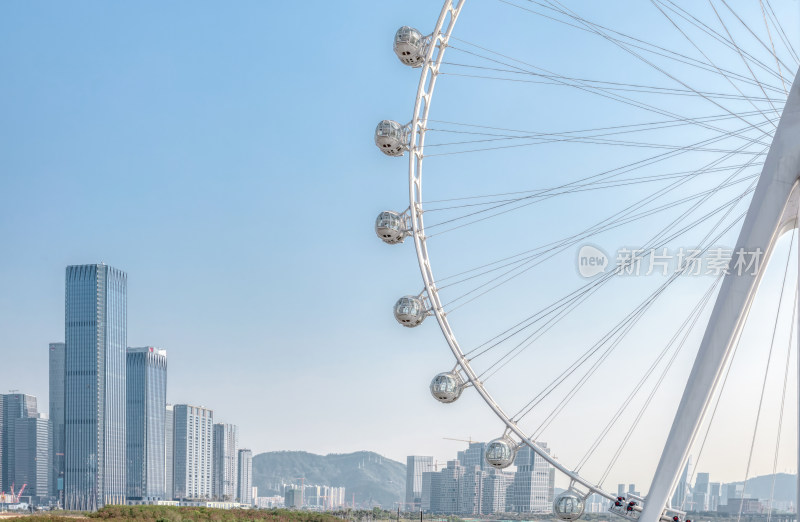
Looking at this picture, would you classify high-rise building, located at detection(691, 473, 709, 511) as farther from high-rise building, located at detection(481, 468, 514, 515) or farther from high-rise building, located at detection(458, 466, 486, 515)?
high-rise building, located at detection(458, 466, 486, 515)

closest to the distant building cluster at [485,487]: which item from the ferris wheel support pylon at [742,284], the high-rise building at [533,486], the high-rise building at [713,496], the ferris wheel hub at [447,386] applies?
the high-rise building at [533,486]

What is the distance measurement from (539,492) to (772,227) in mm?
124215

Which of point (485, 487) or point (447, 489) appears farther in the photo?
point (447, 489)

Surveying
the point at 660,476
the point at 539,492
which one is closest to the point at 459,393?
the point at 660,476

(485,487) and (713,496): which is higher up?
(713,496)

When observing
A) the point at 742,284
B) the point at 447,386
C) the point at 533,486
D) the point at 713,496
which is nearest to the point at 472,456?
the point at 533,486

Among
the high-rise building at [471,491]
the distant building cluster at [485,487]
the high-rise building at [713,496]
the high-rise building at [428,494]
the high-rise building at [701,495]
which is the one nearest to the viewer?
the high-rise building at [713,496]

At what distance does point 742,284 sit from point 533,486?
12205cm

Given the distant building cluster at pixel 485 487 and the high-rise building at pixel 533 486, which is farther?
the distant building cluster at pixel 485 487

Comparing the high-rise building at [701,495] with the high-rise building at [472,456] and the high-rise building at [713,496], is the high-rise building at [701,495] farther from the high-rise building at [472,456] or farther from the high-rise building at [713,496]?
the high-rise building at [472,456]

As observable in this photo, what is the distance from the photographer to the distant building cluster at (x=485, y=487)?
133625mm

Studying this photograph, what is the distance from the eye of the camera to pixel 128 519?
3038cm

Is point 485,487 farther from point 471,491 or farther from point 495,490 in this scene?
point 471,491

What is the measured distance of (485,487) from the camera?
16825cm
